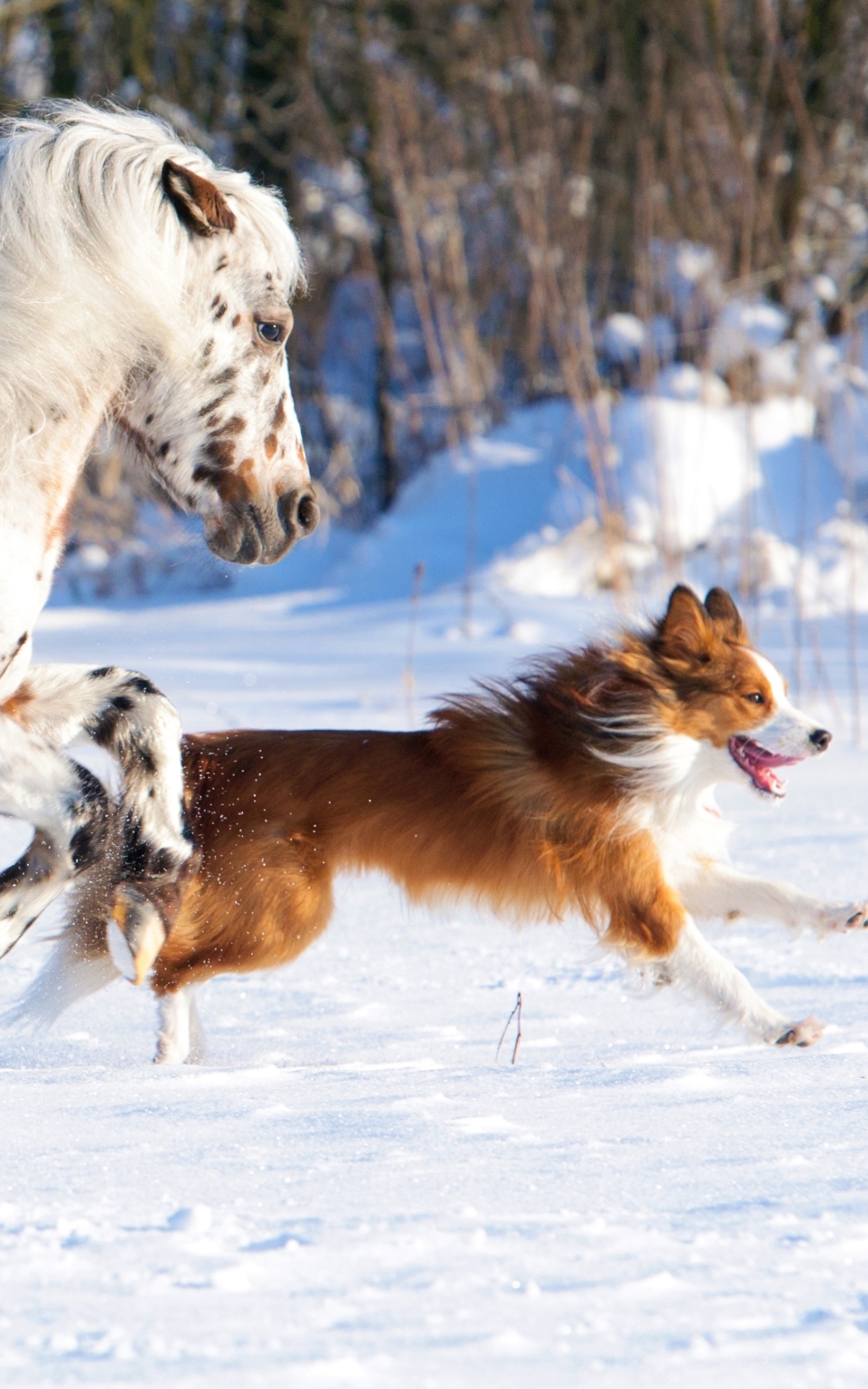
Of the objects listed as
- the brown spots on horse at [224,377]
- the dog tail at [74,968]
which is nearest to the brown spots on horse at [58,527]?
the brown spots on horse at [224,377]

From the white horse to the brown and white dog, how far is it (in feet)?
2.16

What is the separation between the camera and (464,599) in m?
9.55

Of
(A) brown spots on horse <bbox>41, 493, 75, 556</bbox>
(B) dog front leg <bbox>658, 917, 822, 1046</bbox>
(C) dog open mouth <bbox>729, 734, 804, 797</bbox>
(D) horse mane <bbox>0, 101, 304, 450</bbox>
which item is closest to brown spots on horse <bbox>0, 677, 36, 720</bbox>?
(A) brown spots on horse <bbox>41, 493, 75, 556</bbox>

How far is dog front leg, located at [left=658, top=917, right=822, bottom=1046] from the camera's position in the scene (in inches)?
122

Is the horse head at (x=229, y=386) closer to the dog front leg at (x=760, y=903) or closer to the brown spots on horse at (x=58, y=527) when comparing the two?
the brown spots on horse at (x=58, y=527)

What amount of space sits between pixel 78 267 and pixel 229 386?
360 mm

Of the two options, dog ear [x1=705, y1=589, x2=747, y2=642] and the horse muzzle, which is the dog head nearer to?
dog ear [x1=705, y1=589, x2=747, y2=642]

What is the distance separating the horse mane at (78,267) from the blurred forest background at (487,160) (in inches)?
296

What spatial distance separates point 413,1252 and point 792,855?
3.34m

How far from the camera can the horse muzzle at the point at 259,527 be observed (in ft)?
9.34

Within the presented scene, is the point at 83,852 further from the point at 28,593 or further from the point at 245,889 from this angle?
the point at 245,889

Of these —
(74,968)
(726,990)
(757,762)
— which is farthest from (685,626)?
(74,968)

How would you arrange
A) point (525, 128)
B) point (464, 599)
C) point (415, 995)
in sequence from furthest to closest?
point (525, 128), point (464, 599), point (415, 995)

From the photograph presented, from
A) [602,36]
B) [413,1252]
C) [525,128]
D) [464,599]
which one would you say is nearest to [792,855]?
[413,1252]
